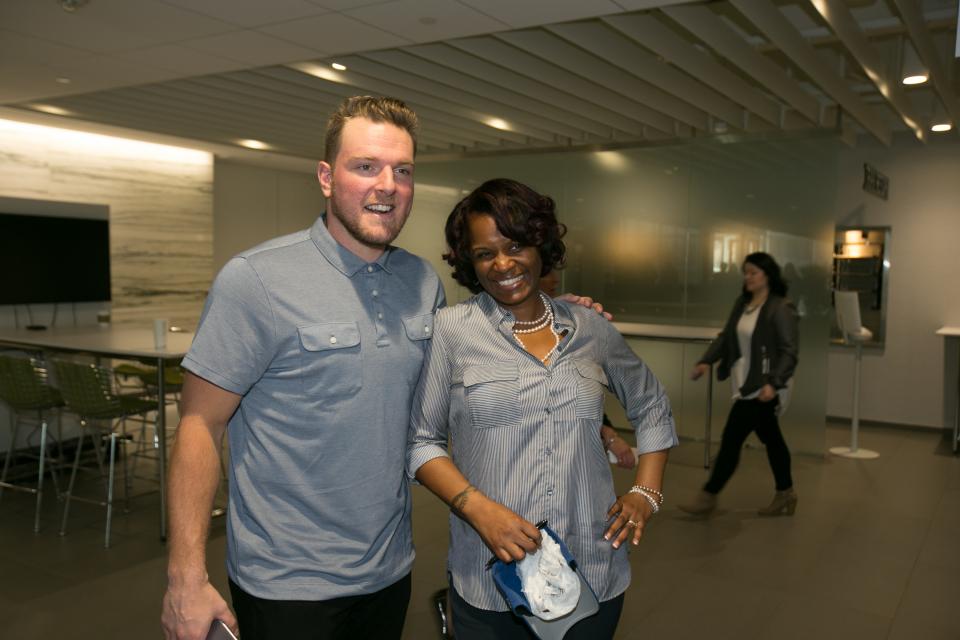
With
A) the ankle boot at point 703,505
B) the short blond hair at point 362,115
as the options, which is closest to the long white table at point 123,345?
the short blond hair at point 362,115

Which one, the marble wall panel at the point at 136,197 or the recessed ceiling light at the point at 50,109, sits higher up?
the recessed ceiling light at the point at 50,109

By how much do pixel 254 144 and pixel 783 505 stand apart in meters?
6.71

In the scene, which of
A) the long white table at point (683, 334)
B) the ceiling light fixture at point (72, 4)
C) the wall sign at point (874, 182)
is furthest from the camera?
the wall sign at point (874, 182)

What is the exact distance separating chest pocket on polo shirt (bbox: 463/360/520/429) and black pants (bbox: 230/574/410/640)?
456 mm

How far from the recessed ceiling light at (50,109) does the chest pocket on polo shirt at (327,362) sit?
6454 mm

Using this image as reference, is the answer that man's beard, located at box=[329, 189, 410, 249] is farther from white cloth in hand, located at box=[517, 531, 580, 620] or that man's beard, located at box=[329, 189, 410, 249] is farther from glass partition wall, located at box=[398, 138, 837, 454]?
glass partition wall, located at box=[398, 138, 837, 454]

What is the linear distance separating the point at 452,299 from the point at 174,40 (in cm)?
498

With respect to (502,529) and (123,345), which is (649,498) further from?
(123,345)

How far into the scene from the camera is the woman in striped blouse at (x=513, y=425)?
1.66 metres

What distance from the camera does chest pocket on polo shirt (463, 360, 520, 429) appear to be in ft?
5.44

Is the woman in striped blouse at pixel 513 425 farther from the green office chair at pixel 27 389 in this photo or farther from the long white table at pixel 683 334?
the long white table at pixel 683 334

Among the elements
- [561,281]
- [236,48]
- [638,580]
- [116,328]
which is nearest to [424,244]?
[561,281]

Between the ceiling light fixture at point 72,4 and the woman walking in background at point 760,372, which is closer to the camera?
the ceiling light fixture at point 72,4

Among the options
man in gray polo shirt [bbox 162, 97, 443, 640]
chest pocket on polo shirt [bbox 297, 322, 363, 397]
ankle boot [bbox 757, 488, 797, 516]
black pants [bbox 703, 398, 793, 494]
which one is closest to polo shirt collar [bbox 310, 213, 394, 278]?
man in gray polo shirt [bbox 162, 97, 443, 640]
